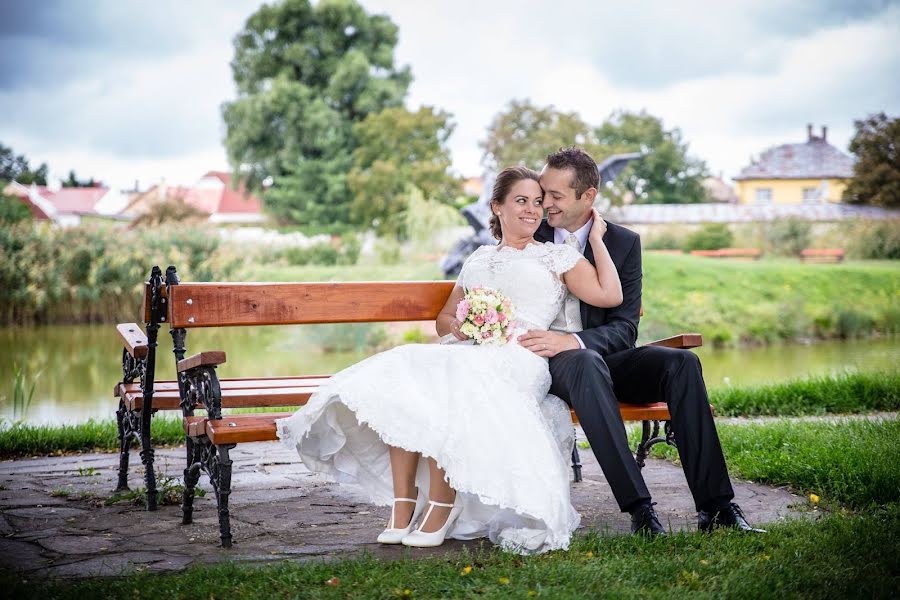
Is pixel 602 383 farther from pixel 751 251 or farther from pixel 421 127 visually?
pixel 421 127

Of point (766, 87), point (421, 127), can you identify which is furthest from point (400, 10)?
point (766, 87)

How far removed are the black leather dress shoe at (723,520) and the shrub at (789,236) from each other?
971 inches

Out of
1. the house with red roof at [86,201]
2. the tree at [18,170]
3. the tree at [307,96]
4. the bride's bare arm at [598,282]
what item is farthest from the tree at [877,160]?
the tree at [18,170]

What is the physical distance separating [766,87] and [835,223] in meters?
7.56

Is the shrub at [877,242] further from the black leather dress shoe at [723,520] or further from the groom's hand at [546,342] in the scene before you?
the black leather dress shoe at [723,520]

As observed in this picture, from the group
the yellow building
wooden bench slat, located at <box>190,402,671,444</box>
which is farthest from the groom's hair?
the yellow building

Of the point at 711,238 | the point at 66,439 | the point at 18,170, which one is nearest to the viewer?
the point at 66,439

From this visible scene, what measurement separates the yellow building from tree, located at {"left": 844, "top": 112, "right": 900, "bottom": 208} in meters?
12.2

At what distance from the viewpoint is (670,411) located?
13.5 ft

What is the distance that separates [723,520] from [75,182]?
7880 cm

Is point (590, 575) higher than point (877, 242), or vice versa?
point (877, 242)

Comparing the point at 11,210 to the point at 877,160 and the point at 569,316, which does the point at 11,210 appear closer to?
the point at 569,316

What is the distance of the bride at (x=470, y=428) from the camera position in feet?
12.4

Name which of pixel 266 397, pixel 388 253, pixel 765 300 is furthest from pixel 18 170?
pixel 266 397
